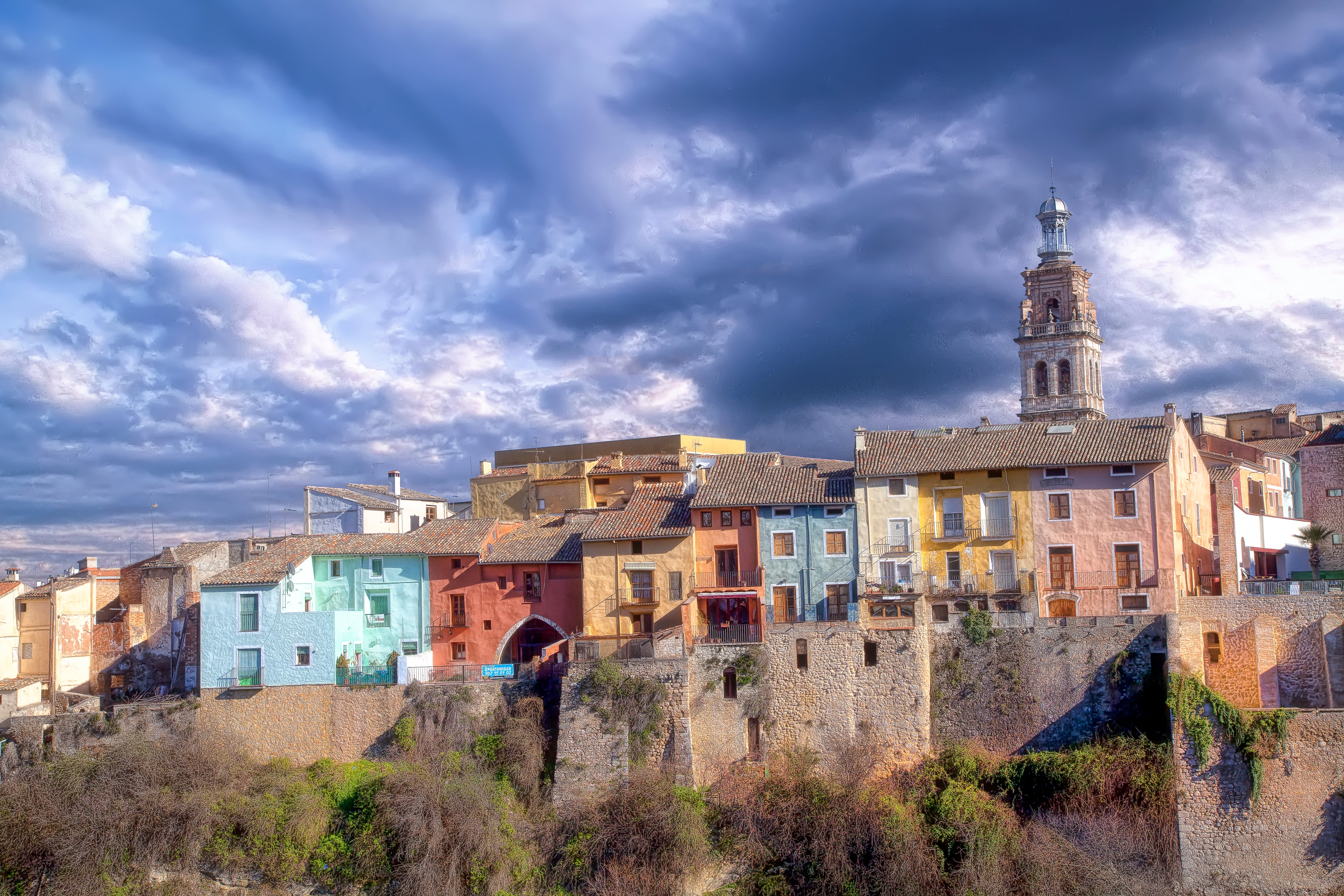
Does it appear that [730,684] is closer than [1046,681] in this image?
No

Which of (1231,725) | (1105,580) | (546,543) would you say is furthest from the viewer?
(546,543)

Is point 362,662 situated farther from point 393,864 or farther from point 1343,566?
point 1343,566

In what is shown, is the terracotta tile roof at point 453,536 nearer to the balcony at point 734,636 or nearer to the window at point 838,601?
the balcony at point 734,636

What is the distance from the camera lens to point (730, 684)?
40.5m

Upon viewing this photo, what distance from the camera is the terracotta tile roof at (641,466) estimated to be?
182ft

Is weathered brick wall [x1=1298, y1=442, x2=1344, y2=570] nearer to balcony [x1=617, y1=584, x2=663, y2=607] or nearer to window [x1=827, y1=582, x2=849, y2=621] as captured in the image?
window [x1=827, y1=582, x2=849, y2=621]

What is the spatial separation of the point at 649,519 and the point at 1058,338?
1591 inches

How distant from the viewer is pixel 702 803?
38.2 meters

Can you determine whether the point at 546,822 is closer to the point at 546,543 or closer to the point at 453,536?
the point at 546,543

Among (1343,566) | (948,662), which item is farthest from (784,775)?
(1343,566)

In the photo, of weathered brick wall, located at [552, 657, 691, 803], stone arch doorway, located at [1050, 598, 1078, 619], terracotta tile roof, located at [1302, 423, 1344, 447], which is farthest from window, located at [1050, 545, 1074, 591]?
terracotta tile roof, located at [1302, 423, 1344, 447]

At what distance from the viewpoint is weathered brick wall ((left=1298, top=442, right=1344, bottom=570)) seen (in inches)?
2173

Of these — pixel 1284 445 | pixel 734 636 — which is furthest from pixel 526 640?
pixel 1284 445

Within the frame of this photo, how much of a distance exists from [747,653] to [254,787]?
701 inches
